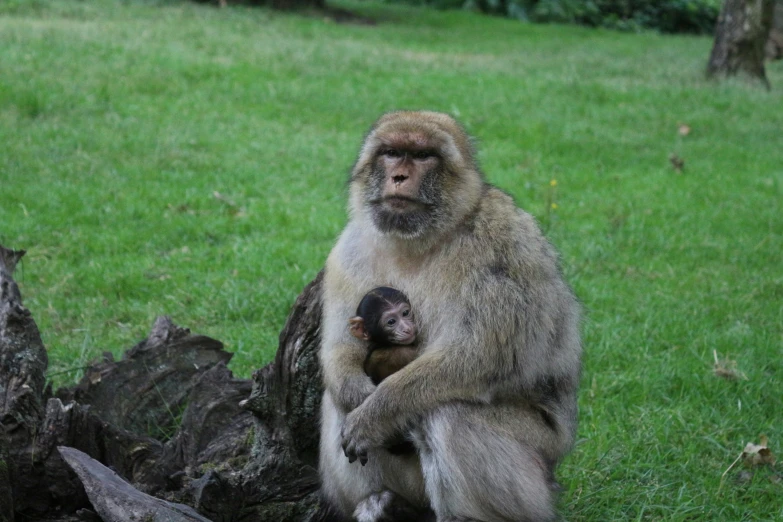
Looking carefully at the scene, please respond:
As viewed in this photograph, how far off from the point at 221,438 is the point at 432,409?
129 centimetres

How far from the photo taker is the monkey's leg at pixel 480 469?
341 cm

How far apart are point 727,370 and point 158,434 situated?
3032 millimetres

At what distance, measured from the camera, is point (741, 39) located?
13.8 metres

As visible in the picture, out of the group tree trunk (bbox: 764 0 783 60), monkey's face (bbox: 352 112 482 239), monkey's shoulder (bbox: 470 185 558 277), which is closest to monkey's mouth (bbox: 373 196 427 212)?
monkey's face (bbox: 352 112 482 239)

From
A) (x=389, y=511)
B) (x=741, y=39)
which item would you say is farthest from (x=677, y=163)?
(x=389, y=511)

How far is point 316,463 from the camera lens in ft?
14.3

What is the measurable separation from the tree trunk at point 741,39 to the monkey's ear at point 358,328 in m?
11.4

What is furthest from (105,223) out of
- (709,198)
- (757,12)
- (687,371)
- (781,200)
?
(757,12)

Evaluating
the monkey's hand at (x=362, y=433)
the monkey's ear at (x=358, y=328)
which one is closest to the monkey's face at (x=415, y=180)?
the monkey's ear at (x=358, y=328)

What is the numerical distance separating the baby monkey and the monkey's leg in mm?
328

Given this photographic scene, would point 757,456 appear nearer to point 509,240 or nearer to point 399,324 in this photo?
point 509,240

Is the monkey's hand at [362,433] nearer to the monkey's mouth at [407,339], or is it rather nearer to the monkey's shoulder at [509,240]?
the monkey's mouth at [407,339]

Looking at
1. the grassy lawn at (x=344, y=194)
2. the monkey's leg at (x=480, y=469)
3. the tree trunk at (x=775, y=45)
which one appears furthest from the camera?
the tree trunk at (x=775, y=45)

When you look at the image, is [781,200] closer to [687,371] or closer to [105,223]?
[687,371]
